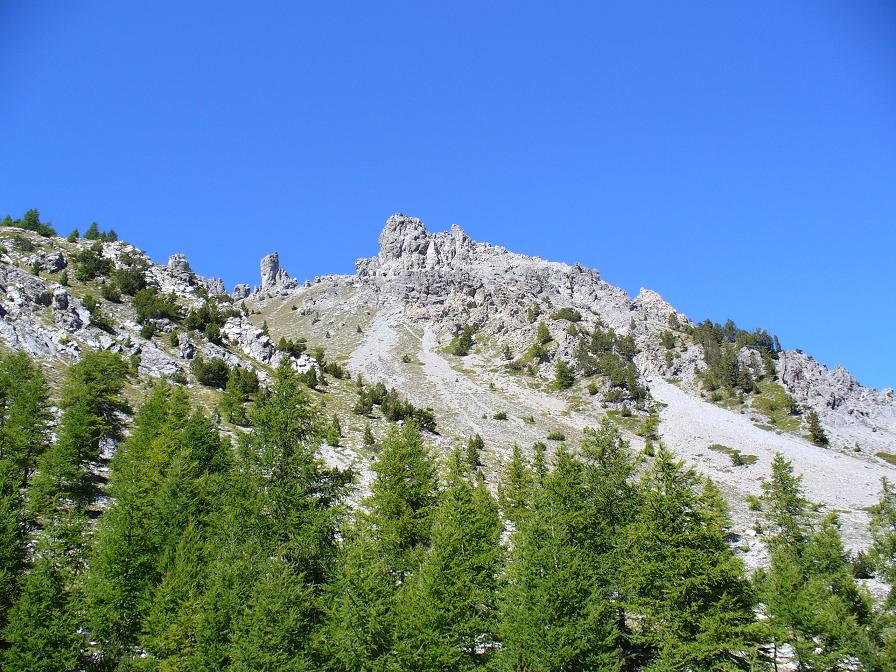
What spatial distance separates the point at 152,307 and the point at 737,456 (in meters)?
89.0

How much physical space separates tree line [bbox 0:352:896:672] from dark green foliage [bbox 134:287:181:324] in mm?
45075

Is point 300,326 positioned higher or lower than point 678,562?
higher

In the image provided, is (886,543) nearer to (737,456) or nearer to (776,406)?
(737,456)

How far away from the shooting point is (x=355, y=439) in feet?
207

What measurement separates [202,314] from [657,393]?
89.6 m

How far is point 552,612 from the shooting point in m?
23.0

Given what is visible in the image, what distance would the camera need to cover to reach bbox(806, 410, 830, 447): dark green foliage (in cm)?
8612

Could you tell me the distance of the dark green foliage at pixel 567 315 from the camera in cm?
14825

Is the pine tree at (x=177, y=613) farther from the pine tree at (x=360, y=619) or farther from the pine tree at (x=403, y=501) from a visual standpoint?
the pine tree at (x=403, y=501)

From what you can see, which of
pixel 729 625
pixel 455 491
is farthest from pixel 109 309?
pixel 729 625

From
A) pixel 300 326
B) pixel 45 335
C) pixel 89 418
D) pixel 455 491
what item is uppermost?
pixel 300 326

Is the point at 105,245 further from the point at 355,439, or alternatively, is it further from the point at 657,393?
the point at 657,393

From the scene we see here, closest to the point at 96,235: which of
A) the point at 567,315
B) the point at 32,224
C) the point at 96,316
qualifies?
the point at 32,224

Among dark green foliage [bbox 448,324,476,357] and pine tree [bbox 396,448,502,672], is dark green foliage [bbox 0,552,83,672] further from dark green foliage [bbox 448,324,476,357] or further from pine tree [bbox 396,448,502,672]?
dark green foliage [bbox 448,324,476,357]
